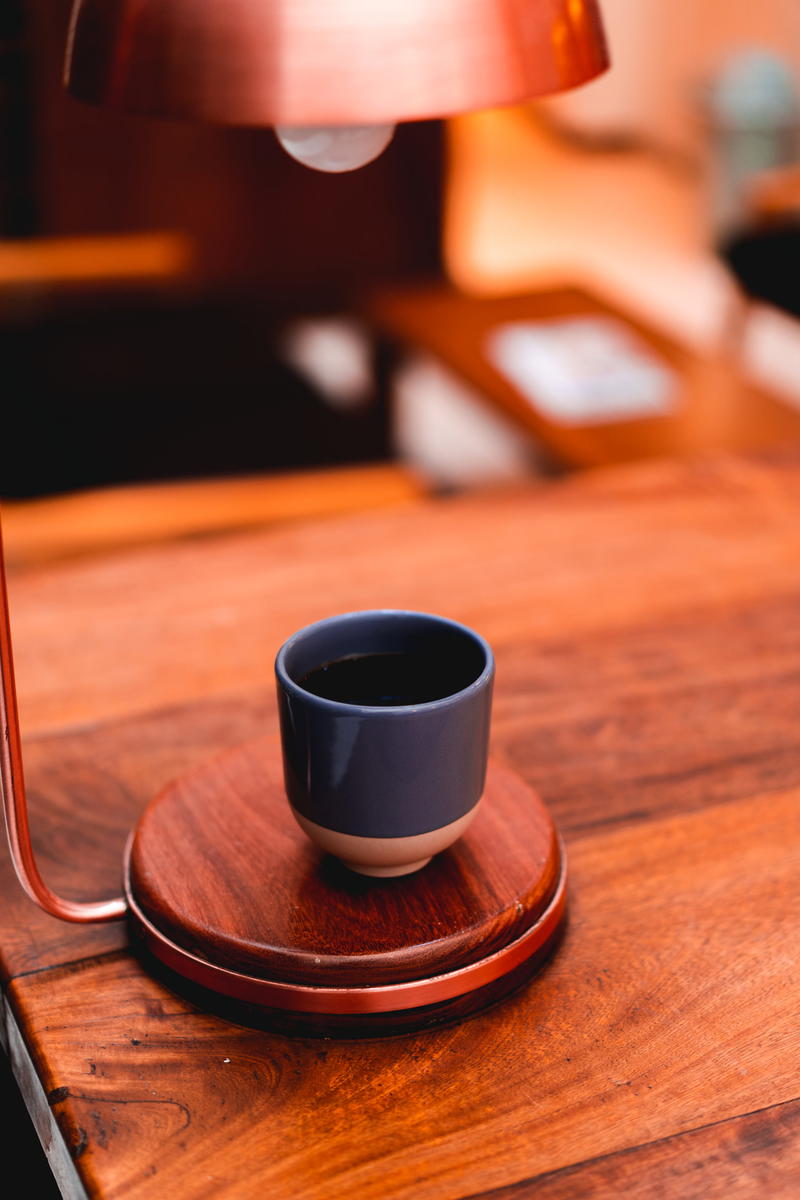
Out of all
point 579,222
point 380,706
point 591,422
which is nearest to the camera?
point 380,706

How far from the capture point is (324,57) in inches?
16.4

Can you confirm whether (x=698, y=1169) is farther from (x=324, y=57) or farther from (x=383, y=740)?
(x=324, y=57)

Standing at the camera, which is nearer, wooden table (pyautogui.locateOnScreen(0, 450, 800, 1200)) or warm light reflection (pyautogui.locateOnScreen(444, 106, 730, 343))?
wooden table (pyautogui.locateOnScreen(0, 450, 800, 1200))

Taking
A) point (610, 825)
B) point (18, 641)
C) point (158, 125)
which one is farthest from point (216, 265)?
point (610, 825)

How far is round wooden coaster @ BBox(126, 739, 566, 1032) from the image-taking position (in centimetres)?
50

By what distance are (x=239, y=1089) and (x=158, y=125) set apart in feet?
8.32

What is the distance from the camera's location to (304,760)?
51 cm

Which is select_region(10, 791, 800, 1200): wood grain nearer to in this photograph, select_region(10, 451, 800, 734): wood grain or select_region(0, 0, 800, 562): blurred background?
select_region(10, 451, 800, 734): wood grain

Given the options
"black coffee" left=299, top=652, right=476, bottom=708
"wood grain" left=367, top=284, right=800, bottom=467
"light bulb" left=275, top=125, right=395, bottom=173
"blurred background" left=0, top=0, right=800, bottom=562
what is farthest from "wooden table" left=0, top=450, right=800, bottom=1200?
"wood grain" left=367, top=284, right=800, bottom=467

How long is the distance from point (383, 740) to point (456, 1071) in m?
0.13

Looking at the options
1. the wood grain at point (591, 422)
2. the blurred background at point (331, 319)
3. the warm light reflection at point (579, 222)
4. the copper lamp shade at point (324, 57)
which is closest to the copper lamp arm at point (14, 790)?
the copper lamp shade at point (324, 57)

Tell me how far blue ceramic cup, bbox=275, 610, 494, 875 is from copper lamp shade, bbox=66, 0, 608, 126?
219mm

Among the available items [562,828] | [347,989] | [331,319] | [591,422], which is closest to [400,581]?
[562,828]

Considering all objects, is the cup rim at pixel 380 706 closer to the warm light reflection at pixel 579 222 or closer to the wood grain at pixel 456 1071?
the wood grain at pixel 456 1071
